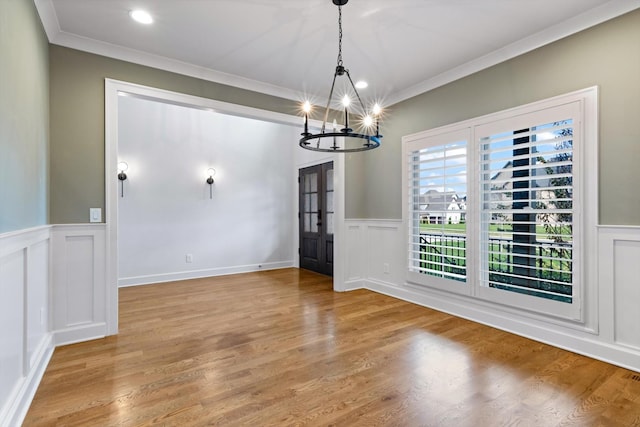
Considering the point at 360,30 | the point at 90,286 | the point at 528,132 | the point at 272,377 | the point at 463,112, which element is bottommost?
the point at 272,377

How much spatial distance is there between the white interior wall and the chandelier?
4.49 ft

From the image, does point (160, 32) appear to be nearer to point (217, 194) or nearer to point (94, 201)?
point (94, 201)

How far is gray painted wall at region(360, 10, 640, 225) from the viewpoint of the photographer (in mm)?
2443

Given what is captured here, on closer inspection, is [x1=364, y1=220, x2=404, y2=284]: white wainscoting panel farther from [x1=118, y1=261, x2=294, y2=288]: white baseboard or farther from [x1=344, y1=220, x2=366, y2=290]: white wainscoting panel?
[x1=118, y1=261, x2=294, y2=288]: white baseboard

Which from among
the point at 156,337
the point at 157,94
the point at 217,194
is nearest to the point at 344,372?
the point at 156,337

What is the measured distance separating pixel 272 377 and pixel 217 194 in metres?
4.26

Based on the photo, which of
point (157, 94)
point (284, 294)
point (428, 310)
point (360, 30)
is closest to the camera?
point (360, 30)

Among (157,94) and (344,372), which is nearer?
(344,372)

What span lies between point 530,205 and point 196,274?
5.10 m

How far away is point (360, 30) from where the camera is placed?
281 centimetres

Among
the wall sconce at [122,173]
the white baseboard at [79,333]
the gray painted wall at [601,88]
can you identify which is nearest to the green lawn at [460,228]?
the gray painted wall at [601,88]

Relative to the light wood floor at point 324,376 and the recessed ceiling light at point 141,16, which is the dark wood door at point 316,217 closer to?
the light wood floor at point 324,376

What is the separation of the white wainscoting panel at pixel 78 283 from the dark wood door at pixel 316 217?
11.9 ft

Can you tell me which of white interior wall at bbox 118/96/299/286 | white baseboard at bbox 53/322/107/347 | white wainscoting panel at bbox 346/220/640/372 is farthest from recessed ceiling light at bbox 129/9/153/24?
white wainscoting panel at bbox 346/220/640/372
